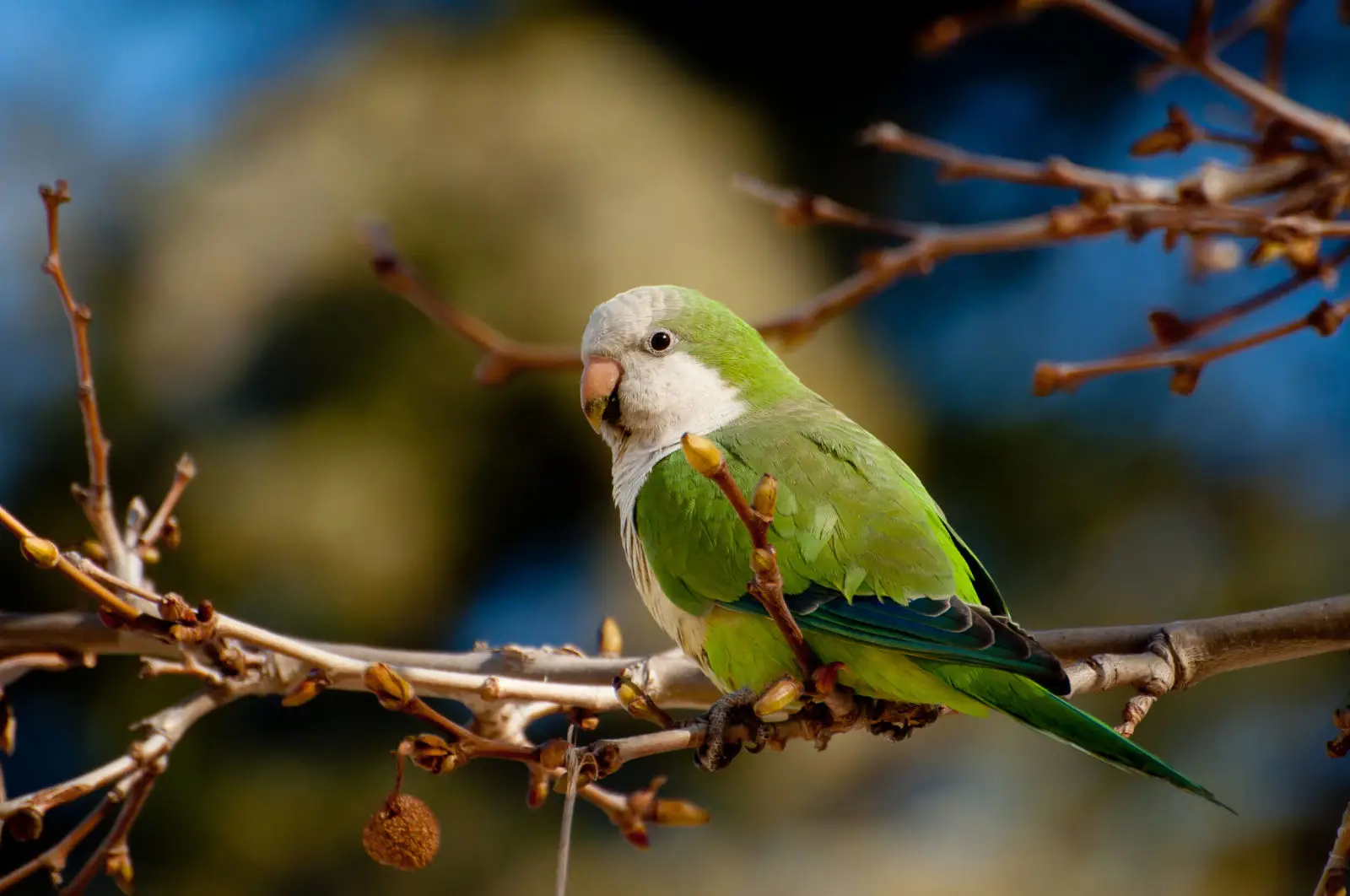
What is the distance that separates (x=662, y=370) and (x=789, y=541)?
0.52m

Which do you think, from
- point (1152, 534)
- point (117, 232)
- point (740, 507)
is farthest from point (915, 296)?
point (740, 507)

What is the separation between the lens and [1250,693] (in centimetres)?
445

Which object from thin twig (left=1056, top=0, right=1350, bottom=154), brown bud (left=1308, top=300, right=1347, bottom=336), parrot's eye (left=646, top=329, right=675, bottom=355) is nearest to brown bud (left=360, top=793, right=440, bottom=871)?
parrot's eye (left=646, top=329, right=675, bottom=355)

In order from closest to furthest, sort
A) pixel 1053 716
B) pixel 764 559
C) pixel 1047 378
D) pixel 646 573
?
pixel 764 559
pixel 1053 716
pixel 1047 378
pixel 646 573

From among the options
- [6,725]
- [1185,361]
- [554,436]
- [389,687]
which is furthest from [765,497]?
[554,436]

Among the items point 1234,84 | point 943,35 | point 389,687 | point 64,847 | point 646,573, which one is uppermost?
point 943,35

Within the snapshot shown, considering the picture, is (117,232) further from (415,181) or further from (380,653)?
(380,653)

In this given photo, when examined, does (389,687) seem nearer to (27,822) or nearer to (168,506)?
(27,822)

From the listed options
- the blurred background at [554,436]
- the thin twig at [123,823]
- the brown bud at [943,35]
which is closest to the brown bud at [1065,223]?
the brown bud at [943,35]

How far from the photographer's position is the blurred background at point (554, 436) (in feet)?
14.0

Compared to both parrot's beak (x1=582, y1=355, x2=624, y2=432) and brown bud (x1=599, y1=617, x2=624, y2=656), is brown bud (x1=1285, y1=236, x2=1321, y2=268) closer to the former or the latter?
parrot's beak (x1=582, y1=355, x2=624, y2=432)

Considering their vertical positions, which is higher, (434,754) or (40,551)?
(40,551)

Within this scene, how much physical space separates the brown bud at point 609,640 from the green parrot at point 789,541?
15cm

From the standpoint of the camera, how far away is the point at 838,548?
185cm
